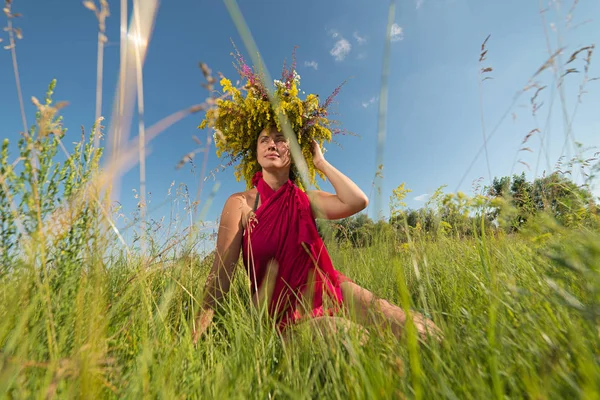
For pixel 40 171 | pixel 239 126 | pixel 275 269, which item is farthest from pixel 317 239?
pixel 40 171

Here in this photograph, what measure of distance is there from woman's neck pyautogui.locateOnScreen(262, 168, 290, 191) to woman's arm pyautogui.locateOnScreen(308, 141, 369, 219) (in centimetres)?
40

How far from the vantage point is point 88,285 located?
3.80 feet

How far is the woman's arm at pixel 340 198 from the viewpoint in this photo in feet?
9.89

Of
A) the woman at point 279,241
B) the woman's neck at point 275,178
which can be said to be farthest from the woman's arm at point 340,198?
the woman's neck at point 275,178

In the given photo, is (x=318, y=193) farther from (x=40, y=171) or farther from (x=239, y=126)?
(x=40, y=171)

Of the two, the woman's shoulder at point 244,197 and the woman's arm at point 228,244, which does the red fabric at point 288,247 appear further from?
the woman's shoulder at point 244,197

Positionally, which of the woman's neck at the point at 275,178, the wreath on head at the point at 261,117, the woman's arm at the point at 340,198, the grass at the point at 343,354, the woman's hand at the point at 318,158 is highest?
the wreath on head at the point at 261,117

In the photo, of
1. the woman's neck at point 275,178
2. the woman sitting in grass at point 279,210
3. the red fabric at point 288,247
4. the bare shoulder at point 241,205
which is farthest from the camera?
the woman's neck at point 275,178

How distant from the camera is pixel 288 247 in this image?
9.05 feet

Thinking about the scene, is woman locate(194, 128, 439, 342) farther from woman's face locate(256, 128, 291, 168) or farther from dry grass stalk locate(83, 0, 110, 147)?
dry grass stalk locate(83, 0, 110, 147)

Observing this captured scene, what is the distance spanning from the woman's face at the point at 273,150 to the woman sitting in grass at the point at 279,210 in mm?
10

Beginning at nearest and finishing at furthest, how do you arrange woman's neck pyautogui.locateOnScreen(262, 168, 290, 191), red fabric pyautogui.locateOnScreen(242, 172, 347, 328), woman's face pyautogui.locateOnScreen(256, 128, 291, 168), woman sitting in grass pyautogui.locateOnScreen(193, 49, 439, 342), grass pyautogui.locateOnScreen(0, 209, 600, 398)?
grass pyautogui.locateOnScreen(0, 209, 600, 398), woman sitting in grass pyautogui.locateOnScreen(193, 49, 439, 342), red fabric pyautogui.locateOnScreen(242, 172, 347, 328), woman's face pyautogui.locateOnScreen(256, 128, 291, 168), woman's neck pyautogui.locateOnScreen(262, 168, 290, 191)

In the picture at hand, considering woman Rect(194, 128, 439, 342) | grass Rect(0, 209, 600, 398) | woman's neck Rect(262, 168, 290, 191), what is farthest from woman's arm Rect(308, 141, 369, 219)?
grass Rect(0, 209, 600, 398)

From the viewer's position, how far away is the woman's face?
3086 mm
